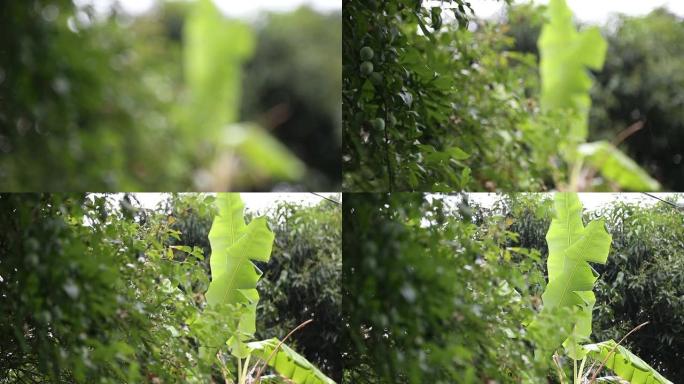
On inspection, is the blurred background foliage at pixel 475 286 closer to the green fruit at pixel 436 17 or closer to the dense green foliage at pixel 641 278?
the dense green foliage at pixel 641 278

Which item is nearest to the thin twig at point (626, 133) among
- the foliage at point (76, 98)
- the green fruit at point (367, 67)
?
the green fruit at point (367, 67)

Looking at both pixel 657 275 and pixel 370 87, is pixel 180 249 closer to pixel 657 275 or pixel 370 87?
pixel 370 87

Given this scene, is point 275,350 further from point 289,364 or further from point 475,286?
point 475,286

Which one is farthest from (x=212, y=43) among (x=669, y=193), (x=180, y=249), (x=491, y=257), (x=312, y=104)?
(x=669, y=193)

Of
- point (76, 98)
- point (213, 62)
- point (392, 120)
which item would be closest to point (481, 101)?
point (392, 120)

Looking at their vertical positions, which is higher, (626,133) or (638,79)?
(638,79)

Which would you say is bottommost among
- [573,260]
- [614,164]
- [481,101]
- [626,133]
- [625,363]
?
[625,363]
